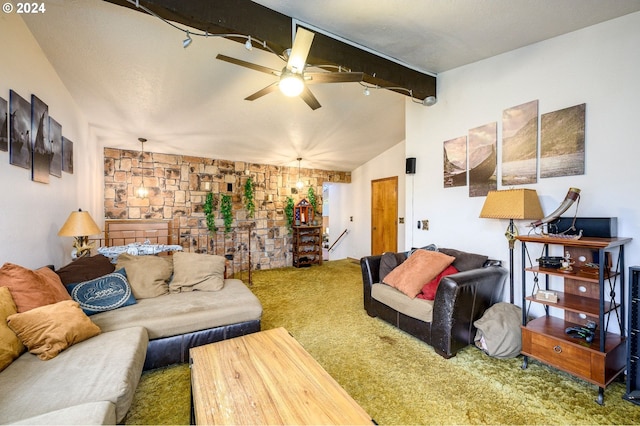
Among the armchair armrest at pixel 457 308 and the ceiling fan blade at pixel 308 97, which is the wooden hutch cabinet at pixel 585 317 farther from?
the ceiling fan blade at pixel 308 97

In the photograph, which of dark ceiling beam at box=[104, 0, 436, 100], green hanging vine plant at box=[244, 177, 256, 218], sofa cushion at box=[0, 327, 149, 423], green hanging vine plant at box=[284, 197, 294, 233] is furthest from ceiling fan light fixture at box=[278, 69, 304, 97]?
green hanging vine plant at box=[284, 197, 294, 233]

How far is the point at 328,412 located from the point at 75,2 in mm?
3223

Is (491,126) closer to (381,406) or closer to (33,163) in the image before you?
(381,406)

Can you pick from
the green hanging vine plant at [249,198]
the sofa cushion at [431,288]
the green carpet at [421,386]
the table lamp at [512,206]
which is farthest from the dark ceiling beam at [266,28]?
the green hanging vine plant at [249,198]

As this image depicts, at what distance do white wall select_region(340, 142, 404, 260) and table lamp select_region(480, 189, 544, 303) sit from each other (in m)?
3.04

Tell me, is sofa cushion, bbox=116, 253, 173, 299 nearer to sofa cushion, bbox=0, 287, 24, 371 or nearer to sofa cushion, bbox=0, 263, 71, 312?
sofa cushion, bbox=0, 263, 71, 312

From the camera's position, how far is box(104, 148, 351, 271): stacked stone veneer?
4.86 m

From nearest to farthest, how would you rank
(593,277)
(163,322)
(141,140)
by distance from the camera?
(593,277), (163,322), (141,140)

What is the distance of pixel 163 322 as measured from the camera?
7.10 feet

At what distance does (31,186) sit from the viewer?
7.61 feet

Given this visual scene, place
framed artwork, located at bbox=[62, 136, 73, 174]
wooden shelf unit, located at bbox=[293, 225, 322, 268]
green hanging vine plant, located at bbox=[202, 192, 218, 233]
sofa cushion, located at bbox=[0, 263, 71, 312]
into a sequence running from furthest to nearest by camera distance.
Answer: wooden shelf unit, located at bbox=[293, 225, 322, 268] < green hanging vine plant, located at bbox=[202, 192, 218, 233] < framed artwork, located at bbox=[62, 136, 73, 174] < sofa cushion, located at bbox=[0, 263, 71, 312]

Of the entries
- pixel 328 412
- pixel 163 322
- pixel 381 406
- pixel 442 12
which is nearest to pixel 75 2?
pixel 163 322

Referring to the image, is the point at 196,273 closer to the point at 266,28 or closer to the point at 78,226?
the point at 78,226

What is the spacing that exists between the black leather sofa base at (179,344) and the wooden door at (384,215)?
164 inches
